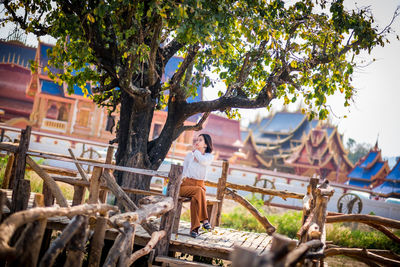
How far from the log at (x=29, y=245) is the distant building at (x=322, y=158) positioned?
2818 cm

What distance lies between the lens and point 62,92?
A: 25.3 m

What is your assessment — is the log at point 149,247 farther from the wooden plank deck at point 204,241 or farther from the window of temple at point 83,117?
the window of temple at point 83,117

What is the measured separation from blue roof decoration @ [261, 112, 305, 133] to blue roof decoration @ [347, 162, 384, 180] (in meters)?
8.20

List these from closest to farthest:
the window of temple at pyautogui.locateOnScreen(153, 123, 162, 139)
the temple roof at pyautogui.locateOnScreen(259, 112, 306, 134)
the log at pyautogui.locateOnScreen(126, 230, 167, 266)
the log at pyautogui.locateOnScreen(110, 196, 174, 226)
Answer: the log at pyautogui.locateOnScreen(110, 196, 174, 226) < the log at pyautogui.locateOnScreen(126, 230, 167, 266) < the window of temple at pyautogui.locateOnScreen(153, 123, 162, 139) < the temple roof at pyautogui.locateOnScreen(259, 112, 306, 134)

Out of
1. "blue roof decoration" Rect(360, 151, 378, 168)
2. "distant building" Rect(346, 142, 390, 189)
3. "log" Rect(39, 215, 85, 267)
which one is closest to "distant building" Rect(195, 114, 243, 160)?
"distant building" Rect(346, 142, 390, 189)

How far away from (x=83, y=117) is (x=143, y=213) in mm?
23236

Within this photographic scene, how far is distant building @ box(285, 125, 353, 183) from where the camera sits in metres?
29.1

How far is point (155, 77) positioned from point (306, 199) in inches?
150

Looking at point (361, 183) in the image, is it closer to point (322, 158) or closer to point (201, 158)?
point (322, 158)

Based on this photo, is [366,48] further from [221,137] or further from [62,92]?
[221,137]

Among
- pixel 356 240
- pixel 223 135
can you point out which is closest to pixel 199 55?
pixel 356 240

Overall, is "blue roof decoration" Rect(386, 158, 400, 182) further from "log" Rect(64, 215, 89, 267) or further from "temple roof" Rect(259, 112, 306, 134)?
"log" Rect(64, 215, 89, 267)

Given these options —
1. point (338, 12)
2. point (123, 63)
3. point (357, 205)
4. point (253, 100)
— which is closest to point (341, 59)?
point (338, 12)

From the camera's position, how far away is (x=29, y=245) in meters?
2.60
